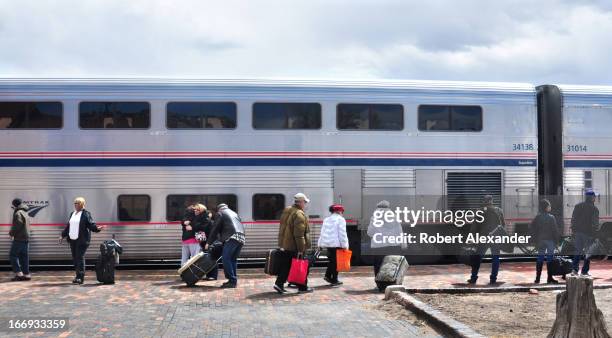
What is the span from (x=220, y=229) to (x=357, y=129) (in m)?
4.67

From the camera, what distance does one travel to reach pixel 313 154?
17.0 metres

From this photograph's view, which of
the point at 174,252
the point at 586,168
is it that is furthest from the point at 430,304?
the point at 586,168

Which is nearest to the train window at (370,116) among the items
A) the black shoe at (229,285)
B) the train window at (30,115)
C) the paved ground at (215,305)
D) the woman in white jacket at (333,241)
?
the paved ground at (215,305)

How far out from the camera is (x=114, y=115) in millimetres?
16578

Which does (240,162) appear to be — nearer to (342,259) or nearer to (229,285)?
(229,285)

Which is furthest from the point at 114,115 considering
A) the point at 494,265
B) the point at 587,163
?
the point at 587,163

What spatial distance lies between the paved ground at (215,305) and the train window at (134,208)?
4.55 ft

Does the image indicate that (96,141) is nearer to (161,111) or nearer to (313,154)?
(161,111)

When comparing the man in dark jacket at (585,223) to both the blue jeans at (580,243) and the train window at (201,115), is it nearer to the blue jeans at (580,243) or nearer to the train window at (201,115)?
the blue jeans at (580,243)

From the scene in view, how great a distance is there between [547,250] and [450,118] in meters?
4.61

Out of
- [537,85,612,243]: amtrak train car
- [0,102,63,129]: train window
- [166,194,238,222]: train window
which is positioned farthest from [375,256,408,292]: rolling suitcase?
[0,102,63,129]: train window

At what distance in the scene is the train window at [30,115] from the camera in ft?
53.8

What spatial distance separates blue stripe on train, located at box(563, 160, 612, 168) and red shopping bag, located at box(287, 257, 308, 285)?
26.6 feet

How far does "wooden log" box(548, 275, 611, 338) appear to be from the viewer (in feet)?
26.2
